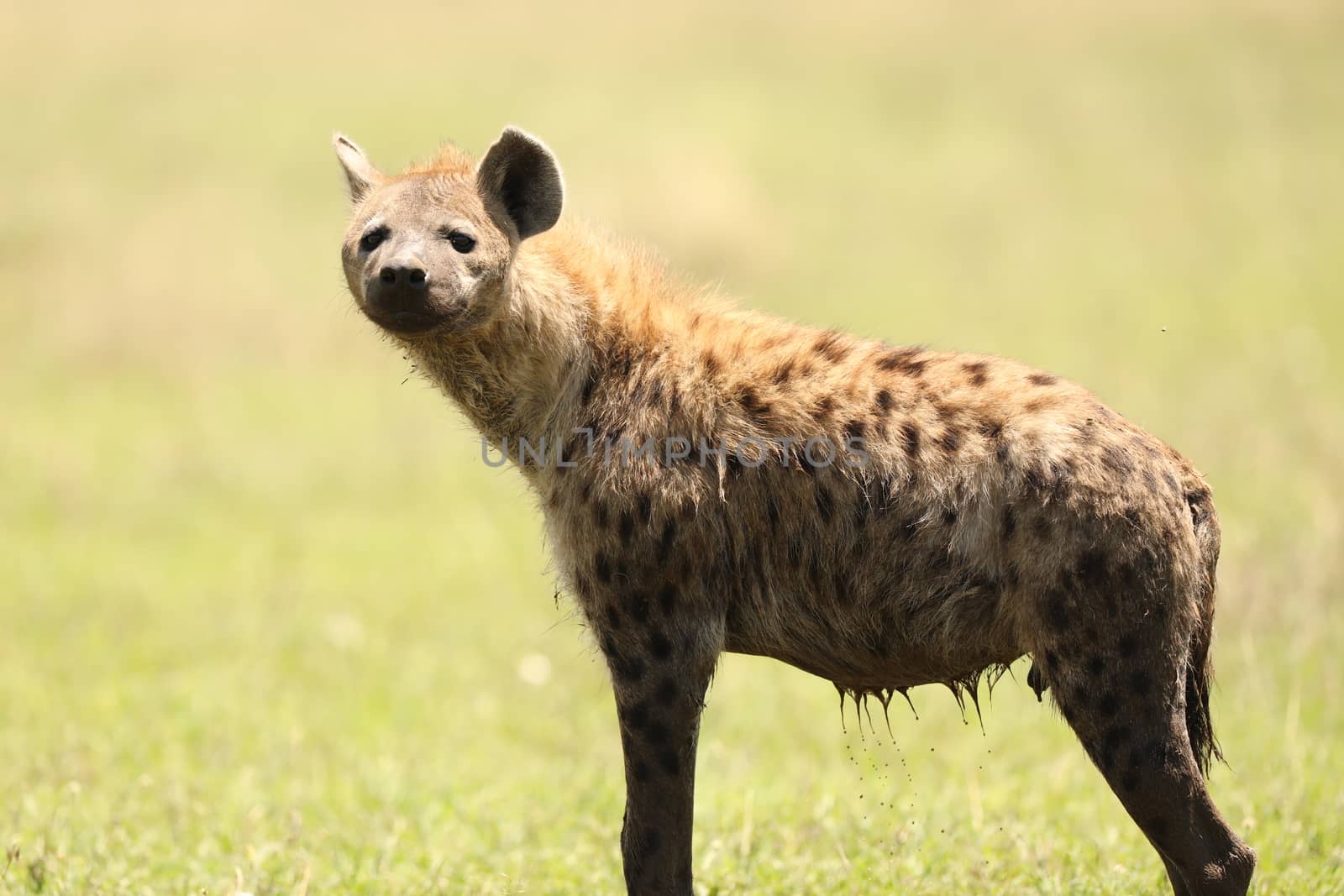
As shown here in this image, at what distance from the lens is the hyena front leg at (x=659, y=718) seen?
143 inches

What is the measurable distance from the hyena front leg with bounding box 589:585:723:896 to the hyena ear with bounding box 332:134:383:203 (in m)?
1.35

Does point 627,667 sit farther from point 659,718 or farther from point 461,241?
point 461,241

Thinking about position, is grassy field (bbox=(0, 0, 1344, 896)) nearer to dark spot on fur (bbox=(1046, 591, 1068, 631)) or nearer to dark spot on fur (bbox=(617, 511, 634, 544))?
dark spot on fur (bbox=(617, 511, 634, 544))

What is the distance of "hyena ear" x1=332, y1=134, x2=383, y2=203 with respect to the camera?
4125mm

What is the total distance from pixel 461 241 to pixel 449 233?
4cm

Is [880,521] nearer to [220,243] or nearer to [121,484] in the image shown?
[121,484]

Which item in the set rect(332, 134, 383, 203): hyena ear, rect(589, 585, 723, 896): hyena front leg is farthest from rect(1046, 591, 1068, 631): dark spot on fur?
rect(332, 134, 383, 203): hyena ear

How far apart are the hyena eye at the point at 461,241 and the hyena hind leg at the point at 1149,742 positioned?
1.66m

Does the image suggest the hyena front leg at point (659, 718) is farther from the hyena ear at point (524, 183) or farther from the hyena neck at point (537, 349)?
the hyena ear at point (524, 183)

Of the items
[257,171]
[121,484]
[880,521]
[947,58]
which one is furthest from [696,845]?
[947,58]

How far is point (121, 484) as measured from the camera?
10711 millimetres

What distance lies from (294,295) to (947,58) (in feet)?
29.8

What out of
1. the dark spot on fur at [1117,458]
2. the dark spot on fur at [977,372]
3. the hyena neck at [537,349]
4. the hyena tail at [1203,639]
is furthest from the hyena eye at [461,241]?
the hyena tail at [1203,639]

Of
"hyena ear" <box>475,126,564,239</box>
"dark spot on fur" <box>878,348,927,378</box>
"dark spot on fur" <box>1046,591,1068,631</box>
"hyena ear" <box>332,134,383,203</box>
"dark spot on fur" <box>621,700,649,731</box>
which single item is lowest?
"dark spot on fur" <box>621,700,649,731</box>
